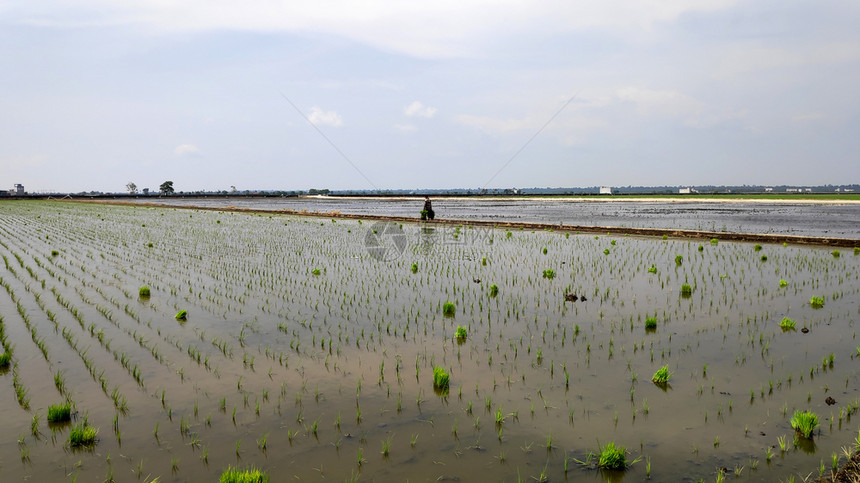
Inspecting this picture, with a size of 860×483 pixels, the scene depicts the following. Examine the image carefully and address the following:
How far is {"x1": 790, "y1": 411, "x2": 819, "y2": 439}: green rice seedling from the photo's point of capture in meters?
4.26

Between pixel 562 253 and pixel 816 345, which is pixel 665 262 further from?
pixel 816 345

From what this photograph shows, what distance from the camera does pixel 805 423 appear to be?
4.28m

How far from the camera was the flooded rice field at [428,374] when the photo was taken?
158 inches

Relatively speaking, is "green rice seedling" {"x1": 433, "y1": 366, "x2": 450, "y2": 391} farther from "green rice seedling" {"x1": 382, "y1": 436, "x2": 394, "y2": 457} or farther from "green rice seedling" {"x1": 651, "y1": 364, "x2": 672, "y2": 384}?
"green rice seedling" {"x1": 651, "y1": 364, "x2": 672, "y2": 384}

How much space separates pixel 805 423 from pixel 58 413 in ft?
21.3

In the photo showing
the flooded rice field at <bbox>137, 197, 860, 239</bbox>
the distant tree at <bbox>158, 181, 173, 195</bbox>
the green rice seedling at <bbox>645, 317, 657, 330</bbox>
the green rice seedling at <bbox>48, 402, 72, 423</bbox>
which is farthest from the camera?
the distant tree at <bbox>158, 181, 173, 195</bbox>

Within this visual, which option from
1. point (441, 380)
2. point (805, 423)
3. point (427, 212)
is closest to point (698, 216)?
point (427, 212)

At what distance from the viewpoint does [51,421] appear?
4.52 m

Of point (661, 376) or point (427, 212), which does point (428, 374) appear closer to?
point (661, 376)

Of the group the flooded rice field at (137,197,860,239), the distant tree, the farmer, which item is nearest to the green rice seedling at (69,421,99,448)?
the farmer

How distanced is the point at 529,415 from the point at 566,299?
195 inches

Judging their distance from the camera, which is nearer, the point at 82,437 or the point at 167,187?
the point at 82,437

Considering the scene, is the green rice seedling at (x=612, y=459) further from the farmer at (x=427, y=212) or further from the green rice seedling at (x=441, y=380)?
the farmer at (x=427, y=212)

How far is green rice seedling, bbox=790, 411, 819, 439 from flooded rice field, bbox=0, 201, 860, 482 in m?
0.08
